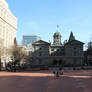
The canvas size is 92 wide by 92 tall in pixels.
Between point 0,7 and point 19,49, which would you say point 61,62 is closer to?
point 19,49

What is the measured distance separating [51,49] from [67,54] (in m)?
10.4

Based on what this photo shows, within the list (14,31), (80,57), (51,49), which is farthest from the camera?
(14,31)

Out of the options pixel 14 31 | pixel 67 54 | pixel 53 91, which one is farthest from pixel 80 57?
pixel 53 91

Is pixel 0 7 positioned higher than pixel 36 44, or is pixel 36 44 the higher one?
pixel 0 7

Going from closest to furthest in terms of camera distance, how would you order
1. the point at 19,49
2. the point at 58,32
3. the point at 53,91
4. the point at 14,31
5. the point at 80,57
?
1. the point at 53,91
2. the point at 19,49
3. the point at 80,57
4. the point at 58,32
5. the point at 14,31

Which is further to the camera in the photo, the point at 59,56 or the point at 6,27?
the point at 6,27

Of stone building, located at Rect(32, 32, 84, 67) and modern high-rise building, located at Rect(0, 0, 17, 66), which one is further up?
modern high-rise building, located at Rect(0, 0, 17, 66)

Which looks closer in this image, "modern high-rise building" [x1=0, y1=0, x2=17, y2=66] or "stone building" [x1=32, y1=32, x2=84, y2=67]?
"stone building" [x1=32, y1=32, x2=84, y2=67]

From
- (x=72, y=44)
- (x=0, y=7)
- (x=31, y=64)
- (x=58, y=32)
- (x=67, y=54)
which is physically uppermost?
(x=0, y=7)

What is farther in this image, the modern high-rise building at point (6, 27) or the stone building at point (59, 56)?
the modern high-rise building at point (6, 27)

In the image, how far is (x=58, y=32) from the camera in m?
92.9

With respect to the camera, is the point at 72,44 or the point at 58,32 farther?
the point at 58,32

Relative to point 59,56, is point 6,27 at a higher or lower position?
higher

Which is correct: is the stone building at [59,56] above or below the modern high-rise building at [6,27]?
below
